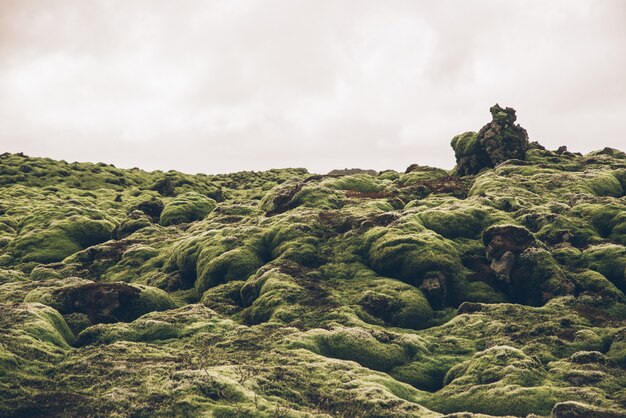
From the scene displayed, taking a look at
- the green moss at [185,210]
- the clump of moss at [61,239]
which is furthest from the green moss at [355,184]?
the clump of moss at [61,239]

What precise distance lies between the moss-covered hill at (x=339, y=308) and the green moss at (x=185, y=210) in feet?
37.0

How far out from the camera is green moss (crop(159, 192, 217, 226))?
8975cm

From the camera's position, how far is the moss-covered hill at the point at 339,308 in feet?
87.7

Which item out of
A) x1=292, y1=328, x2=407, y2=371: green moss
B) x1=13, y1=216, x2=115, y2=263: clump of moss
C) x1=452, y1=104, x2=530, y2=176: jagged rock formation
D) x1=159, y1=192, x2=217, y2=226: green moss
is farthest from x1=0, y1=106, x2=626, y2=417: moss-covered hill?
x1=452, y1=104, x2=530, y2=176: jagged rock formation

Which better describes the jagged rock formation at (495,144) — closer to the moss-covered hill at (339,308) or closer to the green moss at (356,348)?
the moss-covered hill at (339,308)

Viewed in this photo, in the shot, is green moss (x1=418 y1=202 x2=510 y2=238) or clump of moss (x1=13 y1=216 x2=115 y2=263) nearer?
green moss (x1=418 y1=202 x2=510 y2=238)

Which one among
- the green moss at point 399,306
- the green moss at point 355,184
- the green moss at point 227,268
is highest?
the green moss at point 355,184

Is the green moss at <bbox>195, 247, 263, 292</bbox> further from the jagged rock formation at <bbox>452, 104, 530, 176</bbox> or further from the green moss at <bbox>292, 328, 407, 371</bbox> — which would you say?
the jagged rock formation at <bbox>452, 104, 530, 176</bbox>

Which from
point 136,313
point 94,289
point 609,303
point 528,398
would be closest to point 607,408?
point 528,398

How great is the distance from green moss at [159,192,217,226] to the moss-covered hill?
37.0 feet

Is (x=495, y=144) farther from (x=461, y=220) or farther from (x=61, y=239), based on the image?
(x=61, y=239)

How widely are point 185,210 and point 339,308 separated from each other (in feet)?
187

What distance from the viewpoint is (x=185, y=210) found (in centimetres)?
9219

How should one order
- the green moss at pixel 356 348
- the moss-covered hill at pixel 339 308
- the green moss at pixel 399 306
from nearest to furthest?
the moss-covered hill at pixel 339 308 < the green moss at pixel 356 348 < the green moss at pixel 399 306
